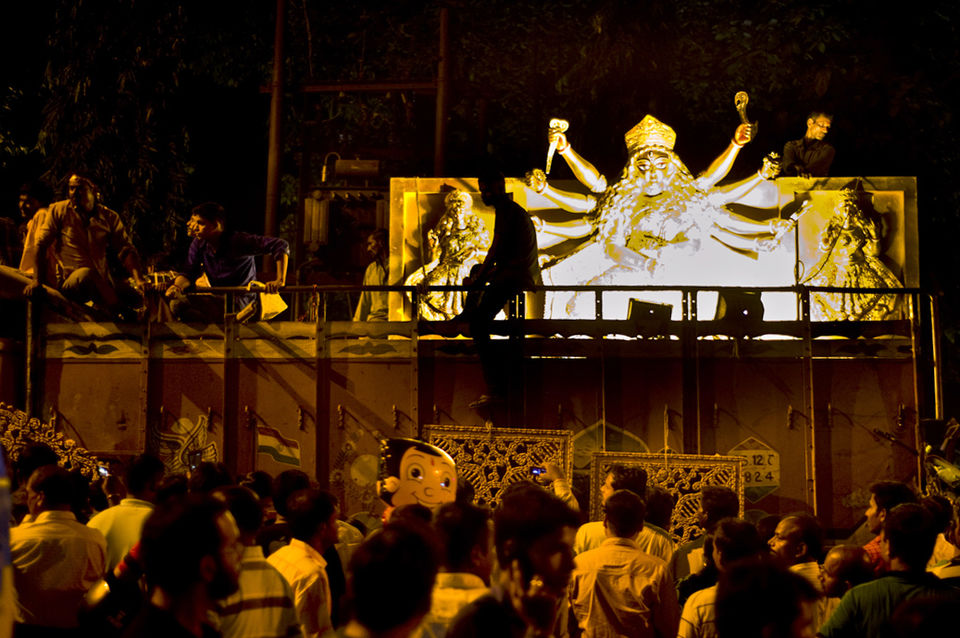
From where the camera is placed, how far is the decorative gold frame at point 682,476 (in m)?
10.0

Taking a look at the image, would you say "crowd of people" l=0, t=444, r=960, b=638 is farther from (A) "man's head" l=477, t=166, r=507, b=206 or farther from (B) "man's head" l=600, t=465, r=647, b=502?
(A) "man's head" l=477, t=166, r=507, b=206

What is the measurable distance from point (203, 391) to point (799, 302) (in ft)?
20.6

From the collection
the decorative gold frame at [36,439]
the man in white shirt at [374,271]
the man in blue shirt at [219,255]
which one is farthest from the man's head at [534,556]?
the man in white shirt at [374,271]

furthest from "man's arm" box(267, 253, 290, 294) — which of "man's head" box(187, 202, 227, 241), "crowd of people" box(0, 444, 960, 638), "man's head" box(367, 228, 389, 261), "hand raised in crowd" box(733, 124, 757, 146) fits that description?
"hand raised in crowd" box(733, 124, 757, 146)

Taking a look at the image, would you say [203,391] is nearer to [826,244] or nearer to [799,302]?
[799,302]

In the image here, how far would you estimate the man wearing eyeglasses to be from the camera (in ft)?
49.4

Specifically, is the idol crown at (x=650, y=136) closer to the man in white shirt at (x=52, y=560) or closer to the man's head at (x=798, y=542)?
the man's head at (x=798, y=542)

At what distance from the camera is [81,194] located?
11.9m

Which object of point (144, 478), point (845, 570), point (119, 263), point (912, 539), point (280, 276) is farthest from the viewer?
point (119, 263)

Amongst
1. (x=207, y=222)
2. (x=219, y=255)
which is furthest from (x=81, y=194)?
(x=219, y=255)

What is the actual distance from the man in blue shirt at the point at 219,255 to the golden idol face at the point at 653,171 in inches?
172

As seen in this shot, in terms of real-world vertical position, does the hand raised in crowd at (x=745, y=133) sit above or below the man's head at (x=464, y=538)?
above

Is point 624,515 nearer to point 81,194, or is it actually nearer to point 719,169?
point 81,194

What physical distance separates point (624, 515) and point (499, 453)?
4.47 meters
